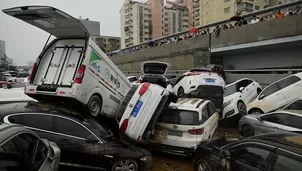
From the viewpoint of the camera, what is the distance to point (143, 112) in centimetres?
551

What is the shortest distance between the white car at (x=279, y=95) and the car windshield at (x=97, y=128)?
6.84m

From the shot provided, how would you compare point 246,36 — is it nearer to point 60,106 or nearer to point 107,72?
point 107,72

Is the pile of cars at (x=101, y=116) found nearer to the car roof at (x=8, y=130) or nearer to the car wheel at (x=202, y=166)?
the car wheel at (x=202, y=166)

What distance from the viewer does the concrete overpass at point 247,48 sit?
1362 centimetres

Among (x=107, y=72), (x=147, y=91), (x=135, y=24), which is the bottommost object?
(x=147, y=91)

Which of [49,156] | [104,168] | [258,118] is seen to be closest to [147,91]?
[104,168]

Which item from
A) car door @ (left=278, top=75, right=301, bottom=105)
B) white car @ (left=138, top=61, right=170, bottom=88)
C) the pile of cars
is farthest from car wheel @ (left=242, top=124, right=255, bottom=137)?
white car @ (left=138, top=61, right=170, bottom=88)

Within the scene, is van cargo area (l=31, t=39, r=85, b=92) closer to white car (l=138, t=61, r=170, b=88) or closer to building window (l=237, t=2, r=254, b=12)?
white car (l=138, t=61, r=170, b=88)

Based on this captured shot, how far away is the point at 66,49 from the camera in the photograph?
5.97 meters

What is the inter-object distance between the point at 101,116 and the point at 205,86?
4.39 meters

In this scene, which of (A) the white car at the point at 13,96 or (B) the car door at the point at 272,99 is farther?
(B) the car door at the point at 272,99

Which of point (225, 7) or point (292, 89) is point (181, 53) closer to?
point (292, 89)

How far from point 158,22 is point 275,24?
63342 mm

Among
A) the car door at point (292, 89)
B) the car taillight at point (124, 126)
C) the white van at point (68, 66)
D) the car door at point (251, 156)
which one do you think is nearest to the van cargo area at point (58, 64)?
the white van at point (68, 66)
